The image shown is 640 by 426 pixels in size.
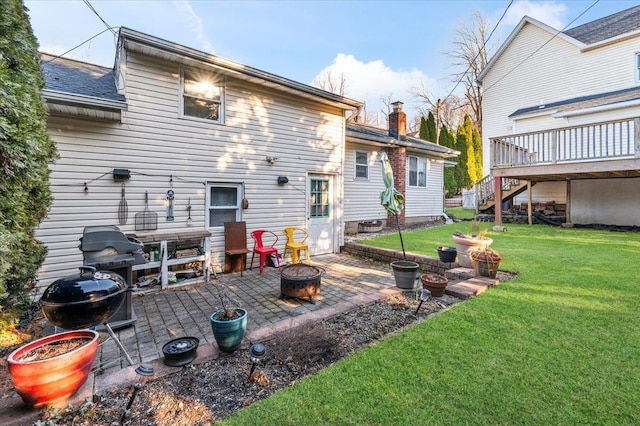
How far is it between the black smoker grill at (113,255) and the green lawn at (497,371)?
246cm

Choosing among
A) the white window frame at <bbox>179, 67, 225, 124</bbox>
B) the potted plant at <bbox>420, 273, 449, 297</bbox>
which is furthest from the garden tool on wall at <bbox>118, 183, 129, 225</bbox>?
the potted plant at <bbox>420, 273, 449, 297</bbox>

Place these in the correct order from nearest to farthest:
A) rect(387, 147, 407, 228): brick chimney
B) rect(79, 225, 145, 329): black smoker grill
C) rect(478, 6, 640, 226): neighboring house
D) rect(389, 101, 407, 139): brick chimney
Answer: rect(79, 225, 145, 329): black smoker grill < rect(478, 6, 640, 226): neighboring house < rect(387, 147, 407, 228): brick chimney < rect(389, 101, 407, 139): brick chimney

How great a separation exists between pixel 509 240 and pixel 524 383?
7.09 meters

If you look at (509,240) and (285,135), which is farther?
(509,240)

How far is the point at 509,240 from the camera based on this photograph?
8.33m

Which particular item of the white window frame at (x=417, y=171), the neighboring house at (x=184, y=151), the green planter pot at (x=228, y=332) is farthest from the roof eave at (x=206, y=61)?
the white window frame at (x=417, y=171)


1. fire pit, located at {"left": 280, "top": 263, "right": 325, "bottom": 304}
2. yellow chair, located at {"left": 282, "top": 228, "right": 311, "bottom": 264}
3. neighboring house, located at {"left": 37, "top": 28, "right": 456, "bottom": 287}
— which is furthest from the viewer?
yellow chair, located at {"left": 282, "top": 228, "right": 311, "bottom": 264}

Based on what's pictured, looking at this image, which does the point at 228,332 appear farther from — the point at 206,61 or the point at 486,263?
the point at 206,61

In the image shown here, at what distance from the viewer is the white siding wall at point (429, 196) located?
41.5ft

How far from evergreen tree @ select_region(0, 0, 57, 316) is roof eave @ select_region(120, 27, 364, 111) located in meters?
1.47

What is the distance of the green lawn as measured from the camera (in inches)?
81.0

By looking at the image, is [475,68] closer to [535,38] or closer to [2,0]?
[535,38]

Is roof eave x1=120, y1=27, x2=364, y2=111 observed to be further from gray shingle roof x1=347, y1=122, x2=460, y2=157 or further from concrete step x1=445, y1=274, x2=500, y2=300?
concrete step x1=445, y1=274, x2=500, y2=300

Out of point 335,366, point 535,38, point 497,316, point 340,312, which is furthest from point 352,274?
point 535,38
